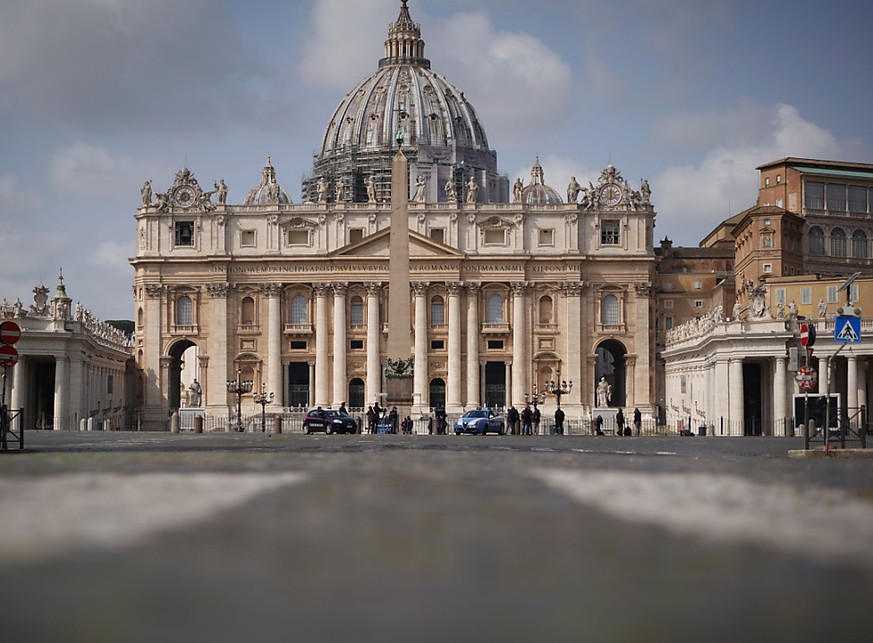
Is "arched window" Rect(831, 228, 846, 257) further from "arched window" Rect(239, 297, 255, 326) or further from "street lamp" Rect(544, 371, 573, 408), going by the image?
"arched window" Rect(239, 297, 255, 326)

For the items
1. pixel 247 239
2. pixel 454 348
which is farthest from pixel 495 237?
pixel 247 239

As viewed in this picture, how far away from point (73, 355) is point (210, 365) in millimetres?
26905

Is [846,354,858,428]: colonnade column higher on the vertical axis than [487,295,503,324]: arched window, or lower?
lower

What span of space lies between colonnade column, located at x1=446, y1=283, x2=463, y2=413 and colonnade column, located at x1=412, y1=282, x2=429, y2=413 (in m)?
1.85

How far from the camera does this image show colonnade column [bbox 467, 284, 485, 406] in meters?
106

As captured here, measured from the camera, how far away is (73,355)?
80312 mm

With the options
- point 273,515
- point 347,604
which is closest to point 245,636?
point 347,604

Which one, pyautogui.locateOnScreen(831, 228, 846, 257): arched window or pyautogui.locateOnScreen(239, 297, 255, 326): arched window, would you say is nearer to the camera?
pyautogui.locateOnScreen(831, 228, 846, 257): arched window

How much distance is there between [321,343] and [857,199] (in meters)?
41.1

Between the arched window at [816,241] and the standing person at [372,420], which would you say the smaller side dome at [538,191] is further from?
the standing person at [372,420]

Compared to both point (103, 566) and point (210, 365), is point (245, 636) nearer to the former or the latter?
point (103, 566)

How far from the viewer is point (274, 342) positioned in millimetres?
106750

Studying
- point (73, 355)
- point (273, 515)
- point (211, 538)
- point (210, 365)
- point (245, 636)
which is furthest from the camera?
point (210, 365)

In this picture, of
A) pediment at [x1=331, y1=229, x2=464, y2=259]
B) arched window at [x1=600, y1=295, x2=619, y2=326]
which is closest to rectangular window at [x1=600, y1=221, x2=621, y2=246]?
arched window at [x1=600, y1=295, x2=619, y2=326]
